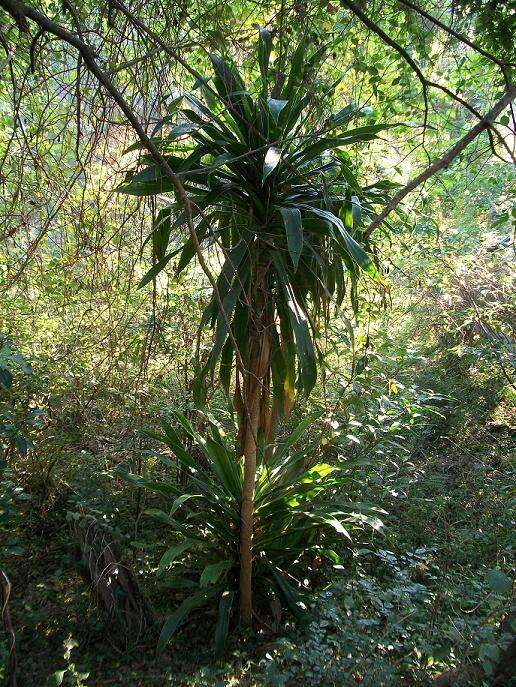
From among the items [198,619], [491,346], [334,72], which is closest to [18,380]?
[198,619]

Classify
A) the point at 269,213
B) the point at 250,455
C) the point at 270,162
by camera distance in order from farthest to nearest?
the point at 250,455 → the point at 269,213 → the point at 270,162

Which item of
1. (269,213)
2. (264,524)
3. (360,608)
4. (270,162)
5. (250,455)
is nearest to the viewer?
(270,162)

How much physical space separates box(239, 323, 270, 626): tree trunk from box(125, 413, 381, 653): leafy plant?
0.10 metres

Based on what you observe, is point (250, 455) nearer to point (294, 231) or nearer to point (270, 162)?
point (294, 231)

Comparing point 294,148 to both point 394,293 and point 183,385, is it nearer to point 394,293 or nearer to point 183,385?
point 183,385

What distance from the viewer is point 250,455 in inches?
103

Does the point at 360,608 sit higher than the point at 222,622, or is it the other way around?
the point at 222,622

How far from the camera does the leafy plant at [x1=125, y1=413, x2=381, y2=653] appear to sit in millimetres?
2887

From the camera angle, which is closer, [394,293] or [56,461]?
[56,461]

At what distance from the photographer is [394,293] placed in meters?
5.16

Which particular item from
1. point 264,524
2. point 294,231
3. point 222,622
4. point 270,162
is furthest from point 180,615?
point 270,162

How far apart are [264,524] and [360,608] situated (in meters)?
0.64

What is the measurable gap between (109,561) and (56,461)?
48.5 inches

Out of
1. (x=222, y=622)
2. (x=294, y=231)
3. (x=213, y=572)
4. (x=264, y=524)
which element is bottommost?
(x=222, y=622)
